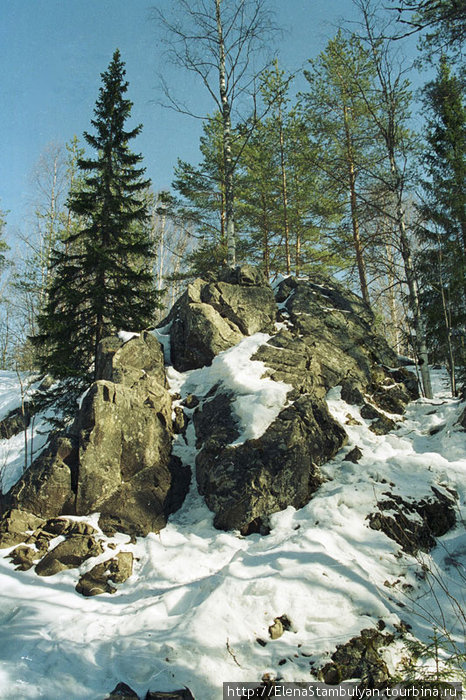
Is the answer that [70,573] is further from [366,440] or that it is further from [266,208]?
[266,208]

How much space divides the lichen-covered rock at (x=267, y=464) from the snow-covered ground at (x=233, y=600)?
27cm

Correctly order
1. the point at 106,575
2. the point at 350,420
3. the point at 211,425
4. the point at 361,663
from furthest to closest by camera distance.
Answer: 1. the point at 350,420
2. the point at 211,425
3. the point at 106,575
4. the point at 361,663

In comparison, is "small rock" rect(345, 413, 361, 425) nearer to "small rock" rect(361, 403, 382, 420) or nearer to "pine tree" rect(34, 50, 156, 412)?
"small rock" rect(361, 403, 382, 420)

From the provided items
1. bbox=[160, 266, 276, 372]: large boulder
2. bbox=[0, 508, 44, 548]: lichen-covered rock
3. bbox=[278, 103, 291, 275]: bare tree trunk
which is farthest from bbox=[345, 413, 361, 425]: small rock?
bbox=[278, 103, 291, 275]: bare tree trunk

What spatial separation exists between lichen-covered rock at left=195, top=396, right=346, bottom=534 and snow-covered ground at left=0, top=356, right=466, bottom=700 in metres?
0.27

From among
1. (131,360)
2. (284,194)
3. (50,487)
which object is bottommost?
(50,487)

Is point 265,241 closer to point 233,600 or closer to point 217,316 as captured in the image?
point 217,316

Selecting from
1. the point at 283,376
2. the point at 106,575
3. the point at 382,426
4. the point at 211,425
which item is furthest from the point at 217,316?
the point at 106,575

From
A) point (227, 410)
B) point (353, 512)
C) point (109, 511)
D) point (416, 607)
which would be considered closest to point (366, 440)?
point (353, 512)

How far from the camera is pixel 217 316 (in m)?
8.91

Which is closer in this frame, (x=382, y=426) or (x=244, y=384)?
(x=244, y=384)

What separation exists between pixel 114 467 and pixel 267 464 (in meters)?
2.60

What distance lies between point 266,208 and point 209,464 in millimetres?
13871

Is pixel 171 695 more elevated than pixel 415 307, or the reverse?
pixel 415 307
